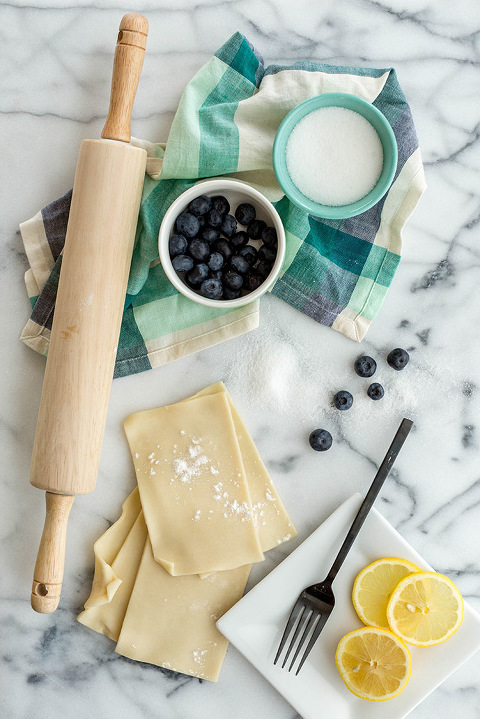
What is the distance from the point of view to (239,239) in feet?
4.01

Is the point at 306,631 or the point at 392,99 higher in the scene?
the point at 392,99

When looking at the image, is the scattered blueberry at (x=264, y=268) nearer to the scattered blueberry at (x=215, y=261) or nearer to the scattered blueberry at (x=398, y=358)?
the scattered blueberry at (x=215, y=261)

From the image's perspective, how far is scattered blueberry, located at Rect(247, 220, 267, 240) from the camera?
1.23 meters

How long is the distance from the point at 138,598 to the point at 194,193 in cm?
85

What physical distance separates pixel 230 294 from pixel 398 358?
39 centimetres

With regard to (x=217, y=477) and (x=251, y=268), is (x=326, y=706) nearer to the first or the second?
(x=217, y=477)

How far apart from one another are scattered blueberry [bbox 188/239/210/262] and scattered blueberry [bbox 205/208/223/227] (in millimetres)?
42

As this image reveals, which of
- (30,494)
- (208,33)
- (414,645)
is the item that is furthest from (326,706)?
(208,33)

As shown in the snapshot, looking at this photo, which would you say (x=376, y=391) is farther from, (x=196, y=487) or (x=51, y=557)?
(x=51, y=557)

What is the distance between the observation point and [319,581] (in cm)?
131

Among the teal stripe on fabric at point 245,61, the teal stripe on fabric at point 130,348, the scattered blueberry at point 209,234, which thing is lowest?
the teal stripe on fabric at point 130,348

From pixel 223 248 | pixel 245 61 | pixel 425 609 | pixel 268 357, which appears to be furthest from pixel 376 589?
pixel 245 61

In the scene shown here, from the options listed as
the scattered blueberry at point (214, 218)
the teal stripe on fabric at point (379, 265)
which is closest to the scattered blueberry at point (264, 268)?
the scattered blueberry at point (214, 218)

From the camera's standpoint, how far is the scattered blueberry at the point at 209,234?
1.20m
